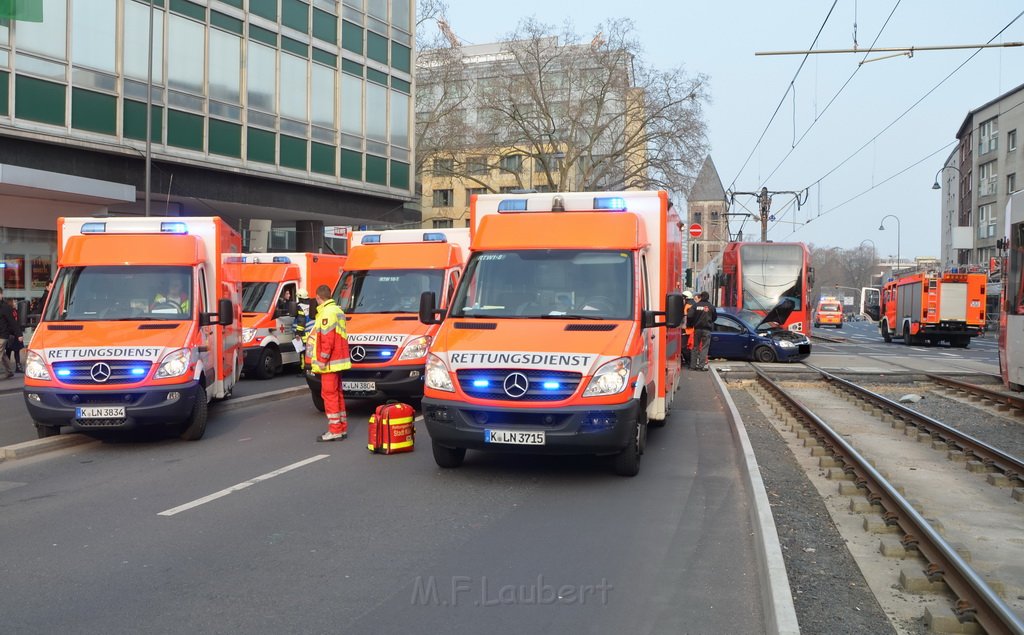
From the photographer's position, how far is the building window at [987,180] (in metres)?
63.0

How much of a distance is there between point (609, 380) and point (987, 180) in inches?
2593

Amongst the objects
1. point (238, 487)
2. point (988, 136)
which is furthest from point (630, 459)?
point (988, 136)

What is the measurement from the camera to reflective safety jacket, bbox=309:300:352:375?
1070cm

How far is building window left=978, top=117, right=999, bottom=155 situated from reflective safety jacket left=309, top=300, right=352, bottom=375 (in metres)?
63.0

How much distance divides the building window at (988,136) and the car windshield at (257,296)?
2307 inches

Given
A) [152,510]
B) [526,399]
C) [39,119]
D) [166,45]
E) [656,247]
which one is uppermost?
[166,45]

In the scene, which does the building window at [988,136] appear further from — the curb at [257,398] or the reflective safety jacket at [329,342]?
the reflective safety jacket at [329,342]

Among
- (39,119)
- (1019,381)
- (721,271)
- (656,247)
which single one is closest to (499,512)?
(656,247)

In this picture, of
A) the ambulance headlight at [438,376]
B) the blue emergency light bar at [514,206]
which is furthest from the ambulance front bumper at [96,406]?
the blue emergency light bar at [514,206]

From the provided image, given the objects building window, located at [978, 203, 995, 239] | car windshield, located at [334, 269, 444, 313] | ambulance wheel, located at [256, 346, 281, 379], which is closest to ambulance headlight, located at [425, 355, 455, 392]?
car windshield, located at [334, 269, 444, 313]

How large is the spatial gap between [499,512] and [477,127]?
42.4m

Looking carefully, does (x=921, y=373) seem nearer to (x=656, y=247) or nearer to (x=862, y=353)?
(x=862, y=353)

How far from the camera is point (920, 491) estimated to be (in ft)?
27.8

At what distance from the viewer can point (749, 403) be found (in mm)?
15242
